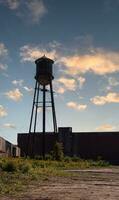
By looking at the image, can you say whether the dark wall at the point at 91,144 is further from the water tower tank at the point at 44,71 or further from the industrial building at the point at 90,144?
the water tower tank at the point at 44,71

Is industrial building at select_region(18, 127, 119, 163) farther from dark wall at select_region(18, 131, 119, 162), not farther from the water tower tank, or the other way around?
the water tower tank

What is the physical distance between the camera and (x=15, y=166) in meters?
22.1

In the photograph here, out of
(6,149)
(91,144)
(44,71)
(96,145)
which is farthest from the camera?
(91,144)

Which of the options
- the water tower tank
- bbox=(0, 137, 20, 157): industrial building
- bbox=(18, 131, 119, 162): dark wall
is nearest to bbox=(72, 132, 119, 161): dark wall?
bbox=(18, 131, 119, 162): dark wall

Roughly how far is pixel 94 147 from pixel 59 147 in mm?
12986

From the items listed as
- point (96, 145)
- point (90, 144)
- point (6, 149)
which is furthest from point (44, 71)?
point (96, 145)

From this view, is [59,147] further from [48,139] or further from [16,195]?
[16,195]

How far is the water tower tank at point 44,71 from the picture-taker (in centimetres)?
4775

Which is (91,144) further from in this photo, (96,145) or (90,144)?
(96,145)

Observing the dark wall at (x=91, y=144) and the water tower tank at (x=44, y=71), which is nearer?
the water tower tank at (x=44, y=71)

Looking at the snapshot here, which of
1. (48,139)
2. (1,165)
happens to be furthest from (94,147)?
(1,165)

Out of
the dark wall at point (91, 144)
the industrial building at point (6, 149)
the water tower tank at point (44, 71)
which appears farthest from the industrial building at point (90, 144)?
the water tower tank at point (44, 71)

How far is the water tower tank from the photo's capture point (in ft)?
157

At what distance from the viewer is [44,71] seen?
47.8 metres
